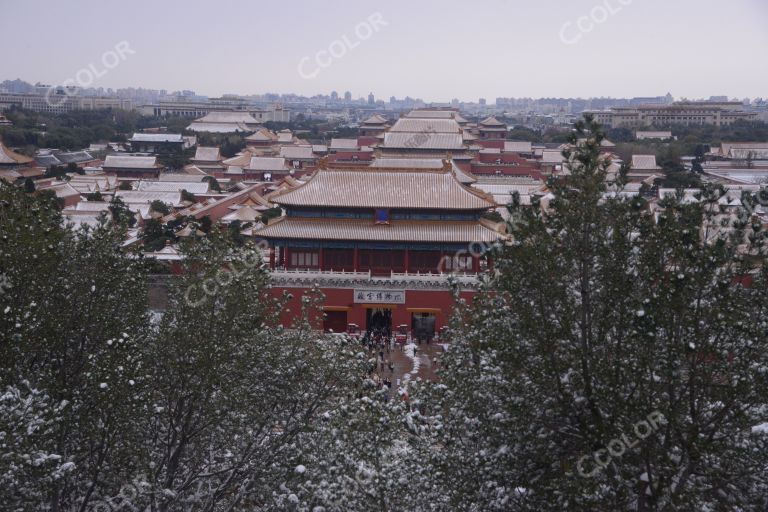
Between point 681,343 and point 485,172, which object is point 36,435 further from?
point 485,172

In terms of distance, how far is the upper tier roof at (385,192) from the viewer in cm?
2245

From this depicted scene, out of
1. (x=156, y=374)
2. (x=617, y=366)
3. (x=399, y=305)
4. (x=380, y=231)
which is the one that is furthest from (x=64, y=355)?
(x=380, y=231)

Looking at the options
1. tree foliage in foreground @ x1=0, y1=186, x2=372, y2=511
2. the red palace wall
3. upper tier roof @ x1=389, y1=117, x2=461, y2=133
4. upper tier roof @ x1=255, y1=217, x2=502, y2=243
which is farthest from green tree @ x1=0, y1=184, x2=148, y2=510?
upper tier roof @ x1=389, y1=117, x2=461, y2=133

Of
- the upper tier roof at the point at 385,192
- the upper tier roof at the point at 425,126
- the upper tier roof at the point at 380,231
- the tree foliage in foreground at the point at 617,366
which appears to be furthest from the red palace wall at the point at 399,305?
the upper tier roof at the point at 425,126

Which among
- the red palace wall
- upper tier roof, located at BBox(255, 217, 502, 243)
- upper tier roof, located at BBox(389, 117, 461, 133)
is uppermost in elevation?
upper tier roof, located at BBox(389, 117, 461, 133)

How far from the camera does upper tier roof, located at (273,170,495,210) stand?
73.7 ft

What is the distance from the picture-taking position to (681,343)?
24.1ft

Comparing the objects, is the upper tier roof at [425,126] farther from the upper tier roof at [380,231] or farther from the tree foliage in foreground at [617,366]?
the tree foliage in foreground at [617,366]

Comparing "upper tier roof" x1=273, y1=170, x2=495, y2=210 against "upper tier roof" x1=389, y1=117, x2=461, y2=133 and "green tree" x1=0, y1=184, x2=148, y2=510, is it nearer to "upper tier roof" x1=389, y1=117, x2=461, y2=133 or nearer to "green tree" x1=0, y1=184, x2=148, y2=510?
"green tree" x1=0, y1=184, x2=148, y2=510

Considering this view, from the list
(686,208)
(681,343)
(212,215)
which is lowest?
(212,215)

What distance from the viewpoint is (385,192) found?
22828 millimetres

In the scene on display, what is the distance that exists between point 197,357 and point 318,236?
12969 mm

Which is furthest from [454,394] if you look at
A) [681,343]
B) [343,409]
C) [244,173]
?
[244,173]

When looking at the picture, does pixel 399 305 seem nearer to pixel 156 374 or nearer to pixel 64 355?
pixel 156 374
